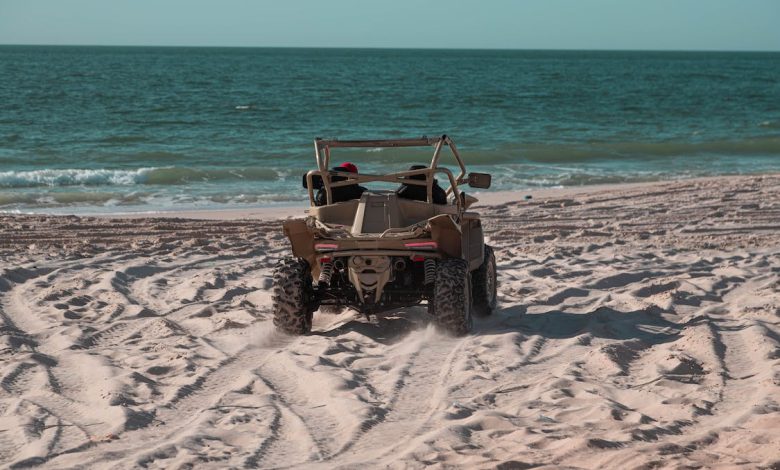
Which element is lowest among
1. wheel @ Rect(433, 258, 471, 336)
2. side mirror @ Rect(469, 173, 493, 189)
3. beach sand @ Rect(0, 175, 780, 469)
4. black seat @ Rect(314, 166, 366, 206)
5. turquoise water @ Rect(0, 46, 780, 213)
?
turquoise water @ Rect(0, 46, 780, 213)

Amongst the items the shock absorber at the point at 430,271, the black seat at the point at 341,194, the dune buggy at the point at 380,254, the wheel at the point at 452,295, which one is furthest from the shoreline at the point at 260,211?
the wheel at the point at 452,295

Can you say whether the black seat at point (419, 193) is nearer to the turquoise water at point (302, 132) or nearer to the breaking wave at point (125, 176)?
the turquoise water at point (302, 132)

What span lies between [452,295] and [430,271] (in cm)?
26

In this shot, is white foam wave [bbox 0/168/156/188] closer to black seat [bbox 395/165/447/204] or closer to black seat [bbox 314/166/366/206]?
black seat [bbox 314/166/366/206]

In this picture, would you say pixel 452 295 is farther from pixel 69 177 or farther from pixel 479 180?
pixel 69 177

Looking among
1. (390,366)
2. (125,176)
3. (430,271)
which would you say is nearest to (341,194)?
(430,271)

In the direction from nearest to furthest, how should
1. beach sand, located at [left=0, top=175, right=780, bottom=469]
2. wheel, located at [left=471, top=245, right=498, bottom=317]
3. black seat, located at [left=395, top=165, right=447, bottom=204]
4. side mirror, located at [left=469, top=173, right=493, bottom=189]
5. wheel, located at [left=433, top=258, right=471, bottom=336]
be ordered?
1. beach sand, located at [left=0, top=175, right=780, bottom=469]
2. wheel, located at [left=433, top=258, right=471, bottom=336]
3. side mirror, located at [left=469, top=173, right=493, bottom=189]
4. black seat, located at [left=395, top=165, right=447, bottom=204]
5. wheel, located at [left=471, top=245, right=498, bottom=317]

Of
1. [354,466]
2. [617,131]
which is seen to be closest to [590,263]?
[354,466]

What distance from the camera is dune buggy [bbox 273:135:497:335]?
723 cm

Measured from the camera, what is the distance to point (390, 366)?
6672 mm

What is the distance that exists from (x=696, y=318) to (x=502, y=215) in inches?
249

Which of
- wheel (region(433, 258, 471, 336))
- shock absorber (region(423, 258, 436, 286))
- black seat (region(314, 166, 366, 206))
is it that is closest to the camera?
wheel (region(433, 258, 471, 336))

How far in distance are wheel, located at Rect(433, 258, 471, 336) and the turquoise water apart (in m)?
9.50

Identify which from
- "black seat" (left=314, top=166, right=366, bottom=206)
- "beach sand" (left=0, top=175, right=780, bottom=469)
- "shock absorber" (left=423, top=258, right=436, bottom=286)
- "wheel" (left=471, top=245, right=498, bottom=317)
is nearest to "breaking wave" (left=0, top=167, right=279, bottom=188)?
"beach sand" (left=0, top=175, right=780, bottom=469)
